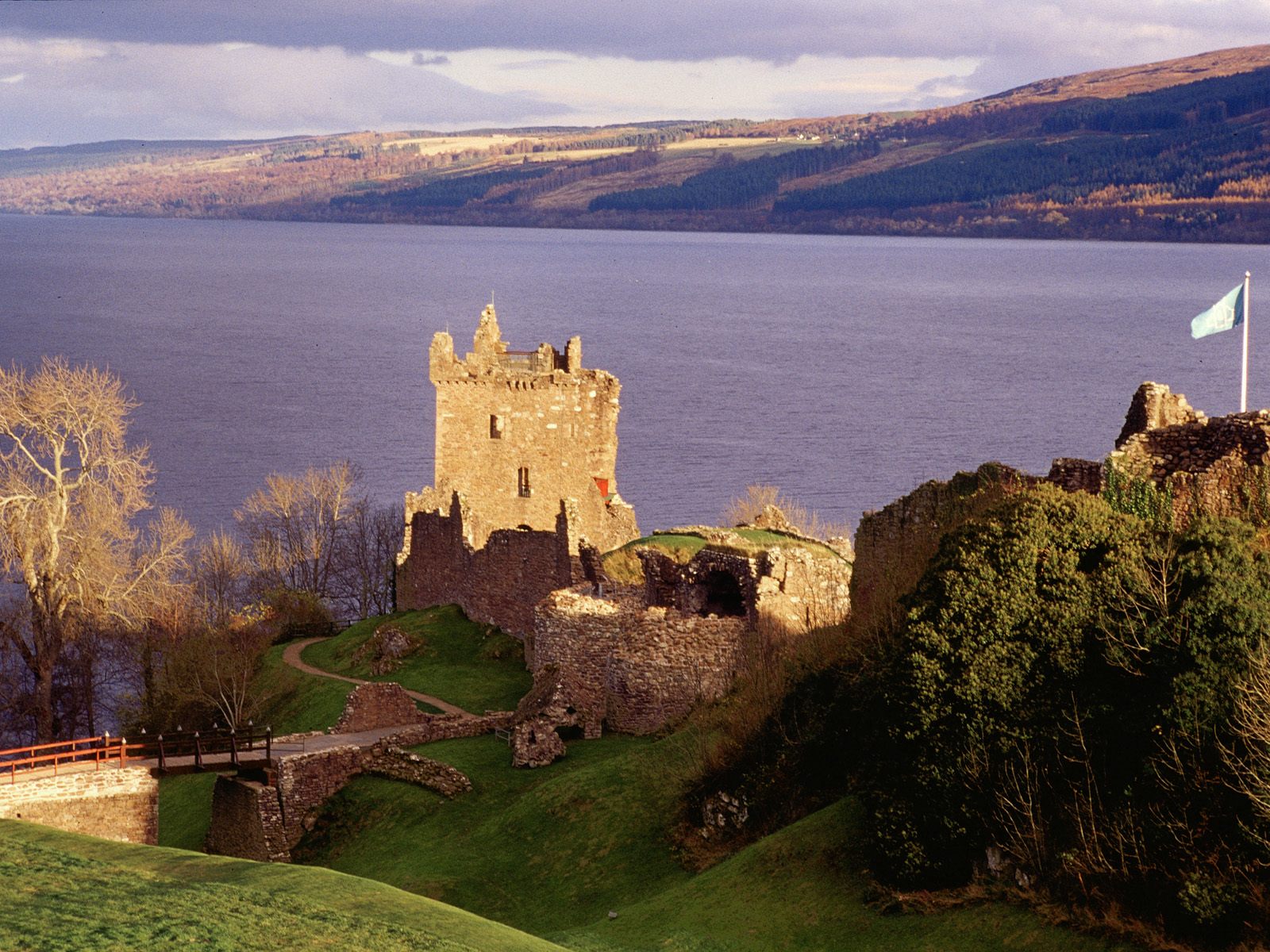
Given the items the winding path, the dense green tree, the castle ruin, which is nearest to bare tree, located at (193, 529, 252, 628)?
the winding path

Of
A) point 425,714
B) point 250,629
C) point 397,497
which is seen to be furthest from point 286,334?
point 425,714

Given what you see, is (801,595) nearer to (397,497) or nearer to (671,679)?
(671,679)

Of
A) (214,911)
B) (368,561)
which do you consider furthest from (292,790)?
(368,561)

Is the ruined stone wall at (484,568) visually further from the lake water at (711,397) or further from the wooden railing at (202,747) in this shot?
the lake water at (711,397)

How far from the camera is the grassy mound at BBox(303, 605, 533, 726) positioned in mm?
42969

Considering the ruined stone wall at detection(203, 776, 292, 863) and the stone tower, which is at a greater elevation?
the stone tower

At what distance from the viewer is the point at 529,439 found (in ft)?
178

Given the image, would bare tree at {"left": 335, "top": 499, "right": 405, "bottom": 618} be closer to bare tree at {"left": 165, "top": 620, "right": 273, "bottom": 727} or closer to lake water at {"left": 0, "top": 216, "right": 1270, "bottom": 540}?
lake water at {"left": 0, "top": 216, "right": 1270, "bottom": 540}

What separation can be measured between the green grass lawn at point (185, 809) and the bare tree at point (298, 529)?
32985 millimetres

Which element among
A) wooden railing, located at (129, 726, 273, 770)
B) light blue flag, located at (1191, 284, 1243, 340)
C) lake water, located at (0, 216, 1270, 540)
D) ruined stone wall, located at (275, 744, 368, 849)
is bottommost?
lake water, located at (0, 216, 1270, 540)

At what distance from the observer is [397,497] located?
98562 millimetres

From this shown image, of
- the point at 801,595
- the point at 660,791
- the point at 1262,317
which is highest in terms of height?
the point at 801,595

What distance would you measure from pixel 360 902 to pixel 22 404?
36.7 m

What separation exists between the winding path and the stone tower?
6790mm
